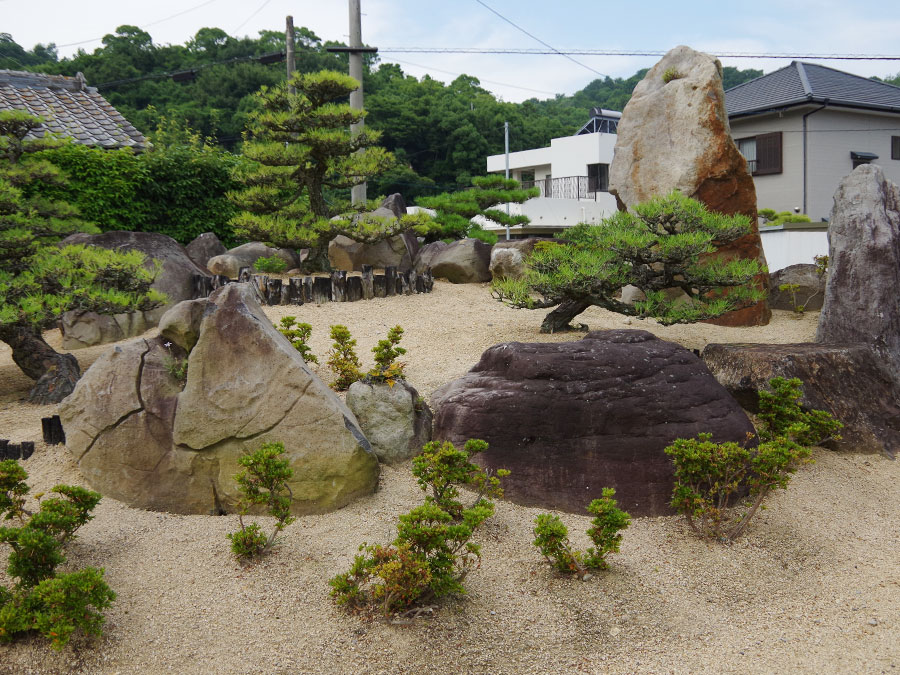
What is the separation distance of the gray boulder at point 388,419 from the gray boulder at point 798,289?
688 centimetres

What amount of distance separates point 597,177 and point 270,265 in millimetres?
19989

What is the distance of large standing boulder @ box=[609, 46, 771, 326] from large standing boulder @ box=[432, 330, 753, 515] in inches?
166

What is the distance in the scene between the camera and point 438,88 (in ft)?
105

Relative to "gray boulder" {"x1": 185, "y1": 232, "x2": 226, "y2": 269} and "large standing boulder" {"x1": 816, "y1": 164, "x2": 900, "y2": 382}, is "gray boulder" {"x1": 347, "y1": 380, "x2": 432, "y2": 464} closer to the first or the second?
"large standing boulder" {"x1": 816, "y1": 164, "x2": 900, "y2": 382}

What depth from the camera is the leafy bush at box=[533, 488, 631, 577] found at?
3232 mm

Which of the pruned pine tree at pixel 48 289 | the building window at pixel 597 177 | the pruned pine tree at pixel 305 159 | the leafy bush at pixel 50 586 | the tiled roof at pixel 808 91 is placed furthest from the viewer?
the building window at pixel 597 177

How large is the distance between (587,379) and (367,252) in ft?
21.9

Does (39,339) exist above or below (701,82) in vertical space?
below

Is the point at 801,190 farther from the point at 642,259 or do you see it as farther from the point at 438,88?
the point at 438,88

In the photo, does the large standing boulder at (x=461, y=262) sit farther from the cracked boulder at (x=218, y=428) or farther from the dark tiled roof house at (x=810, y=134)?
the dark tiled roof house at (x=810, y=134)

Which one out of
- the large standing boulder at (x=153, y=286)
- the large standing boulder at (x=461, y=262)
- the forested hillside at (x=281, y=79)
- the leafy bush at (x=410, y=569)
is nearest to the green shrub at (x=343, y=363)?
the leafy bush at (x=410, y=569)

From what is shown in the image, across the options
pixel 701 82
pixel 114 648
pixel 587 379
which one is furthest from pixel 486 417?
pixel 701 82

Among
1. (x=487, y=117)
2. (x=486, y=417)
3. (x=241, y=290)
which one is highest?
(x=487, y=117)

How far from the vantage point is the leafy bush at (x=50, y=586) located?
2504mm
